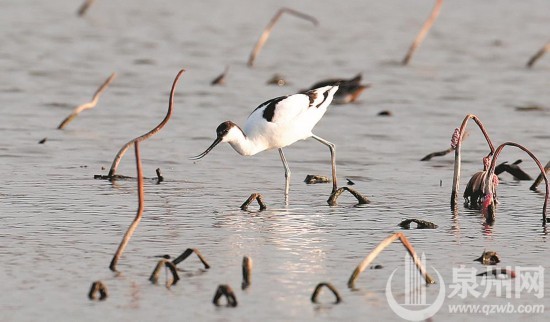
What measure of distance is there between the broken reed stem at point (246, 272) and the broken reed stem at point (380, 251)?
1.99ft

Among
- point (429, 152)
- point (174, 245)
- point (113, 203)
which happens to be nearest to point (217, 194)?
point (113, 203)

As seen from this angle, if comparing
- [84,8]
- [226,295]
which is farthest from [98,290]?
[84,8]

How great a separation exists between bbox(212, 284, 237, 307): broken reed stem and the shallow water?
0.22 ft

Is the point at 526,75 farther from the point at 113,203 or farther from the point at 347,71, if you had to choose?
the point at 113,203

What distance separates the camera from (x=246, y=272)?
7434 millimetres

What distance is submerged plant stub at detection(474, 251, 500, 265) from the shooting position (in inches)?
321

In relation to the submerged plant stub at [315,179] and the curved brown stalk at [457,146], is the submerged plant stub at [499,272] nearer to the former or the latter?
the curved brown stalk at [457,146]

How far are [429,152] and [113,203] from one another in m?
4.23

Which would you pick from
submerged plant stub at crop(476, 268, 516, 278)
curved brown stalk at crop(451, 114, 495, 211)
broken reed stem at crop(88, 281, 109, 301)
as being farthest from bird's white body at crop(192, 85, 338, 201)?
broken reed stem at crop(88, 281, 109, 301)

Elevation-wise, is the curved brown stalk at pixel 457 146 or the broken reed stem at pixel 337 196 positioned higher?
the curved brown stalk at pixel 457 146

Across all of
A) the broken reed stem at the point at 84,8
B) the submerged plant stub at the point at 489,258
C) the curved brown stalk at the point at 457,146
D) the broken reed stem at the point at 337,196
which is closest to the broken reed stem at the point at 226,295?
the submerged plant stub at the point at 489,258

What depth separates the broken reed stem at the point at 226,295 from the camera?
22.8 feet

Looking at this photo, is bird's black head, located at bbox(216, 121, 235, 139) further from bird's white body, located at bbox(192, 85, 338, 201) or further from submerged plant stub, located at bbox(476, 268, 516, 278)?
submerged plant stub, located at bbox(476, 268, 516, 278)

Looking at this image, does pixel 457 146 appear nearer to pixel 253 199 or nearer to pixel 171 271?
pixel 253 199
